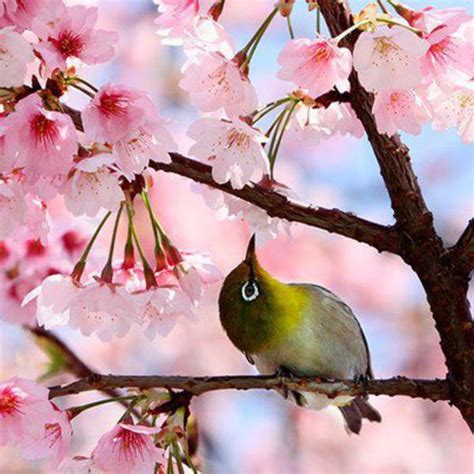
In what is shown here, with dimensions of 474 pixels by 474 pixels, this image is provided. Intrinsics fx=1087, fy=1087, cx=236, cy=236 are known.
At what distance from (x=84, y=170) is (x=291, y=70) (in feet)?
1.34

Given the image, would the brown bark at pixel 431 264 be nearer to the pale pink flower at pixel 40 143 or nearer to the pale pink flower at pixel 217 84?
the pale pink flower at pixel 217 84

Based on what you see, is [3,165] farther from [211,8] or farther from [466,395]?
[466,395]

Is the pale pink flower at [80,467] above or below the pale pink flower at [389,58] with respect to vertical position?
below

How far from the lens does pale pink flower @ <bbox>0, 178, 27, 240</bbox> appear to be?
202 centimetres

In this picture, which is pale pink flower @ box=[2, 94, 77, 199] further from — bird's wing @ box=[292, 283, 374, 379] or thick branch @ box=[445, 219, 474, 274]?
bird's wing @ box=[292, 283, 374, 379]

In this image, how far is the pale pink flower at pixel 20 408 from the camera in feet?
6.66

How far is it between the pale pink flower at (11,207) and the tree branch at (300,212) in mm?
168

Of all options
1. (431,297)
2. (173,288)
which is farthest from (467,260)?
(173,288)

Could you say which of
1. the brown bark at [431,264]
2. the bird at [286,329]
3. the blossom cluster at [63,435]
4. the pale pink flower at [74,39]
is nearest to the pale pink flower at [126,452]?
the blossom cluster at [63,435]

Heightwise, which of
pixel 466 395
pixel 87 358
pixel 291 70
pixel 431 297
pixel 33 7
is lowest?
pixel 87 358

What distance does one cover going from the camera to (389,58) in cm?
174

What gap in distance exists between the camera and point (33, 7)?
5.97 feet

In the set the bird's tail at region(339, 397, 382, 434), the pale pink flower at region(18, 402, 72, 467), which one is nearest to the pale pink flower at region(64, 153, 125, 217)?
the pale pink flower at region(18, 402, 72, 467)

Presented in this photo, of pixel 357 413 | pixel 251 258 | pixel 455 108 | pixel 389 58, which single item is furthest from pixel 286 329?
pixel 389 58
